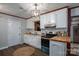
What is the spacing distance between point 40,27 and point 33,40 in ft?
0.86

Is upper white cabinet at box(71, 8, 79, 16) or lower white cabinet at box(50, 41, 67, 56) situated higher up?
upper white cabinet at box(71, 8, 79, 16)

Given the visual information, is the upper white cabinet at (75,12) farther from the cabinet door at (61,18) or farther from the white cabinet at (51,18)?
the white cabinet at (51,18)

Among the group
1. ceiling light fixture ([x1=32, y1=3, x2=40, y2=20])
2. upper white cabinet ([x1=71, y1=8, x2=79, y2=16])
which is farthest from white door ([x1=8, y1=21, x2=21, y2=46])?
upper white cabinet ([x1=71, y1=8, x2=79, y2=16])

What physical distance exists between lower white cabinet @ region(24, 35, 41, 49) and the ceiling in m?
0.36

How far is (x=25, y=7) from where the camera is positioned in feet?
4.64

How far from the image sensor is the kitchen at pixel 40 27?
1.38 meters

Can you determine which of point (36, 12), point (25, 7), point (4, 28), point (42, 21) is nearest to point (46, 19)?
point (42, 21)

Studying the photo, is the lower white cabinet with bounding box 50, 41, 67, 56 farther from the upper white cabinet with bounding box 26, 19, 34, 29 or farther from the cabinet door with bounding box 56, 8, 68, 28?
the upper white cabinet with bounding box 26, 19, 34, 29

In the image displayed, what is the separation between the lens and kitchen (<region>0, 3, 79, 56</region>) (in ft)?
4.52

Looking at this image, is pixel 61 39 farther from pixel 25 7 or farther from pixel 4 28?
pixel 4 28

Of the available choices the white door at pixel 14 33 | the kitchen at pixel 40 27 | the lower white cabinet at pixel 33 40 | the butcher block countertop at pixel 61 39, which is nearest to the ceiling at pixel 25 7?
the kitchen at pixel 40 27

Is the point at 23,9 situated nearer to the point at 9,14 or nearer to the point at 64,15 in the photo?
the point at 9,14

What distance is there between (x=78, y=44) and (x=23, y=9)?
1024mm

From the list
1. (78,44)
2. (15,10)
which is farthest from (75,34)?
(15,10)
